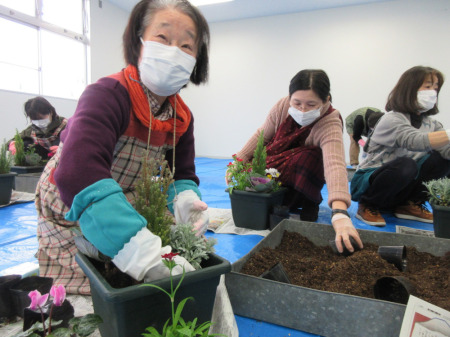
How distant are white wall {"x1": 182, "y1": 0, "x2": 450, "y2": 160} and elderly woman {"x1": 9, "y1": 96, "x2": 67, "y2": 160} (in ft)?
15.1

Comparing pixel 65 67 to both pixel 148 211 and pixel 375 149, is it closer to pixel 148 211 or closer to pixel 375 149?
pixel 375 149

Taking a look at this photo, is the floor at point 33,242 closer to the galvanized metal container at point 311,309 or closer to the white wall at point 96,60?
the galvanized metal container at point 311,309

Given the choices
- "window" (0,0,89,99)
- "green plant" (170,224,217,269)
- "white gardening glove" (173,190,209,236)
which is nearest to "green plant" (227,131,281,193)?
"white gardening glove" (173,190,209,236)

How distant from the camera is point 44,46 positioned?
5.33 m

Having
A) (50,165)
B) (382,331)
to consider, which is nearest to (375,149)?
(382,331)

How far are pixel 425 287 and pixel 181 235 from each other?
0.82 m

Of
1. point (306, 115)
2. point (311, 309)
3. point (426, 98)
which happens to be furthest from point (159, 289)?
point (426, 98)

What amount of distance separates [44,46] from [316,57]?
5360 mm

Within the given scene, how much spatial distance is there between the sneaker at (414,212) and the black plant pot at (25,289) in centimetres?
245

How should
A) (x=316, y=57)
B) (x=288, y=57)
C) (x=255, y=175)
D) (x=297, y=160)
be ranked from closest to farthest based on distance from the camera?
1. (x=255, y=175)
2. (x=297, y=160)
3. (x=316, y=57)
4. (x=288, y=57)

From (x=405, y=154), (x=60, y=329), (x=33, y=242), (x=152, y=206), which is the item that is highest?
(x=405, y=154)

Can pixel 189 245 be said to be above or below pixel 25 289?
above

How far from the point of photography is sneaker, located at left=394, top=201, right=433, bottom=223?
2309 millimetres

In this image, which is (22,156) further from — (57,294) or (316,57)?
(316,57)
